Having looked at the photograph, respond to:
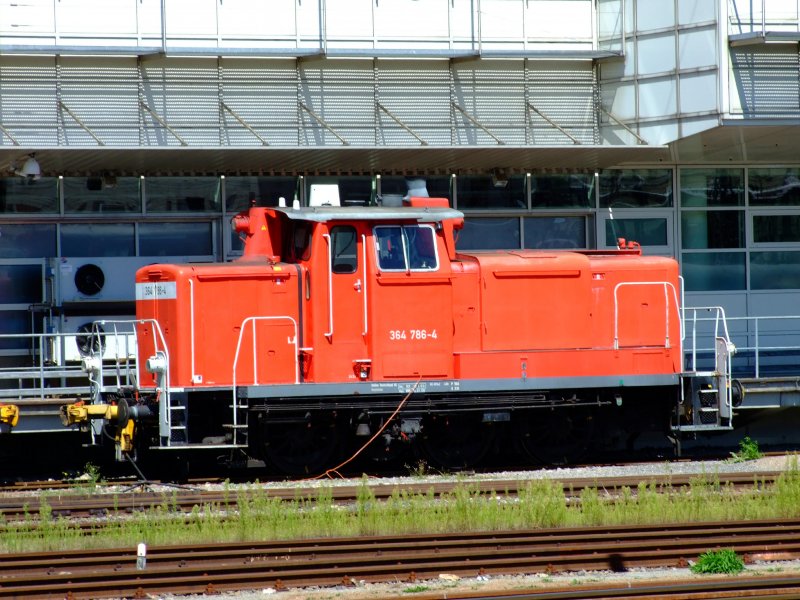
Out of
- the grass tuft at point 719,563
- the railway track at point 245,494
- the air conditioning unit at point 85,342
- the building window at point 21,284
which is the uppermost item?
the building window at point 21,284

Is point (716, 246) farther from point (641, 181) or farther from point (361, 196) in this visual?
point (361, 196)

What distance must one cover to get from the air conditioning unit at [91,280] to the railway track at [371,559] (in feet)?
27.4

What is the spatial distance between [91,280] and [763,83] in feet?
34.5

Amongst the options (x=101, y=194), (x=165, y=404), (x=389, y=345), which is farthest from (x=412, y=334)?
(x=101, y=194)

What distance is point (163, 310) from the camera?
13688 mm

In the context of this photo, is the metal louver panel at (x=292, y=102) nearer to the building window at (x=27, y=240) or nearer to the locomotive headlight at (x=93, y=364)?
the building window at (x=27, y=240)

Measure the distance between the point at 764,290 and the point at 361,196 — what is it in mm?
7010

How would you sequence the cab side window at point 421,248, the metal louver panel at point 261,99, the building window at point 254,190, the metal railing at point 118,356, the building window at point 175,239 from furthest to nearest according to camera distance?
1. the building window at point 254,190
2. the building window at point 175,239
3. the metal louver panel at point 261,99
4. the metal railing at point 118,356
5. the cab side window at point 421,248

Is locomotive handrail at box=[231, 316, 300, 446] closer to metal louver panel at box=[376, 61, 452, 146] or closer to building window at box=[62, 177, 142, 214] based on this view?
A: building window at box=[62, 177, 142, 214]

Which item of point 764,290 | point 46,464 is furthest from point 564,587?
point 764,290

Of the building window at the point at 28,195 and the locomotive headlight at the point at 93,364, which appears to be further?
the building window at the point at 28,195

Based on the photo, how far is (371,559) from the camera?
916 cm

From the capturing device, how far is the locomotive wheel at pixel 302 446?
13.8m

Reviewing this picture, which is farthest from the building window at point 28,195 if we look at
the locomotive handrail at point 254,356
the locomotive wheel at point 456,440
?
the locomotive wheel at point 456,440
